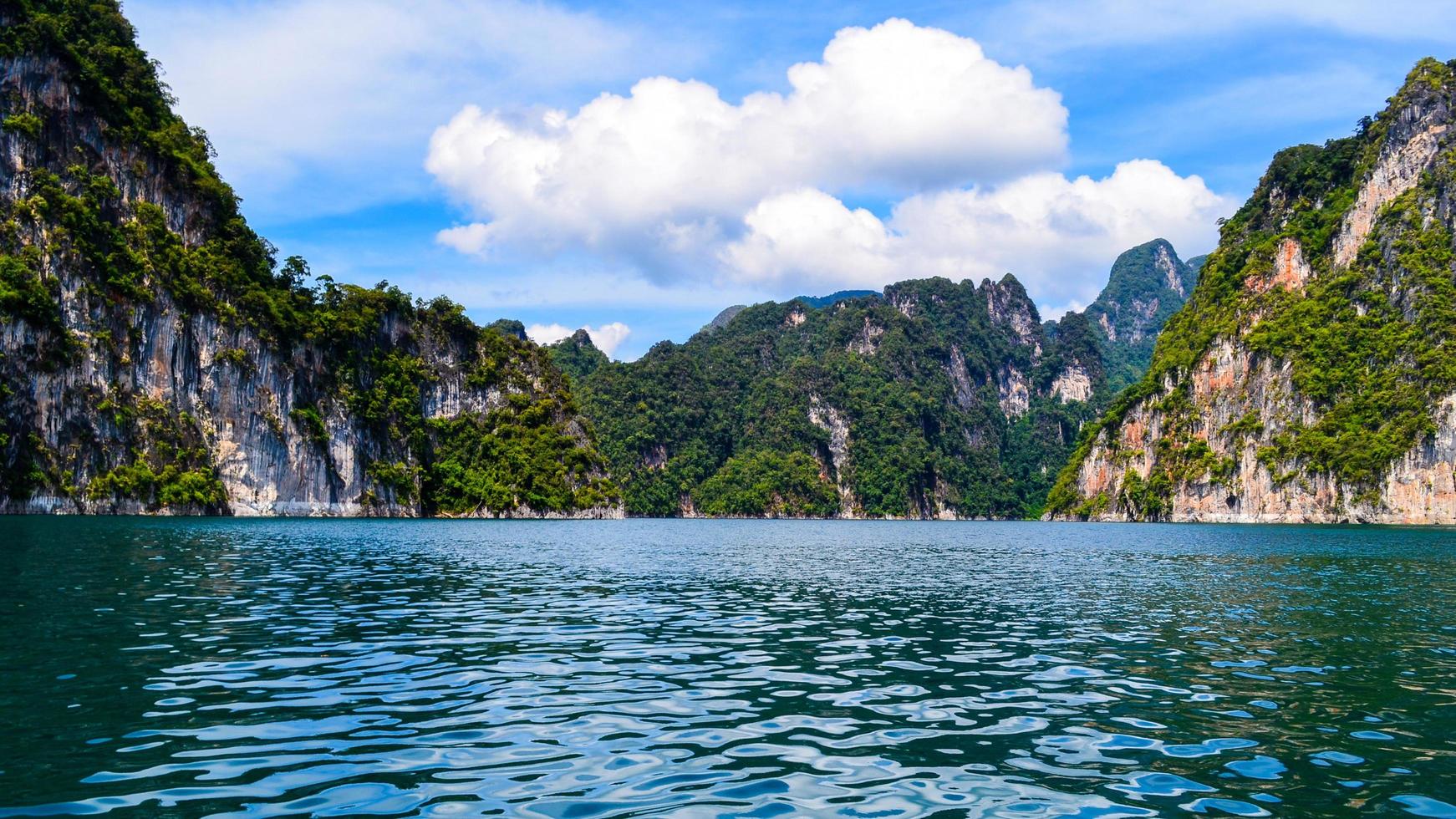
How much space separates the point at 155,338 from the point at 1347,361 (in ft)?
635

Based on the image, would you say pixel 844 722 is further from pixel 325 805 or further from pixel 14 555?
pixel 14 555

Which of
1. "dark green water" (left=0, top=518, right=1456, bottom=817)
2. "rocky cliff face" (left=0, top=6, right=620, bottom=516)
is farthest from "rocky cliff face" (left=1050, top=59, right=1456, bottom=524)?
"rocky cliff face" (left=0, top=6, right=620, bottom=516)

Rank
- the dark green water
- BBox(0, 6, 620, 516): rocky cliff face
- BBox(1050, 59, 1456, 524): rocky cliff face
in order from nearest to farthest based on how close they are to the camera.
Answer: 1. the dark green water
2. BBox(0, 6, 620, 516): rocky cliff face
3. BBox(1050, 59, 1456, 524): rocky cliff face

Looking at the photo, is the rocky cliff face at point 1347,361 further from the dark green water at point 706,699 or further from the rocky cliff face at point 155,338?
the rocky cliff face at point 155,338

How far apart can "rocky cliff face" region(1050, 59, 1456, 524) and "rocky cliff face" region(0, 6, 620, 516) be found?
14870 centimetres

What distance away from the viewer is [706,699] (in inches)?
609

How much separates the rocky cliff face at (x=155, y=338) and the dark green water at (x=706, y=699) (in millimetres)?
82235

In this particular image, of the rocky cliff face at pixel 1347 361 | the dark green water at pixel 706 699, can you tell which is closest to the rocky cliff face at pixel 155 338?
the dark green water at pixel 706 699

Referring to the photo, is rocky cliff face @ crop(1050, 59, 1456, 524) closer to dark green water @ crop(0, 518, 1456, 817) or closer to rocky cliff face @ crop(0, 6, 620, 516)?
dark green water @ crop(0, 518, 1456, 817)

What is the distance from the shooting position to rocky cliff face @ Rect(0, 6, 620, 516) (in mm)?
101250

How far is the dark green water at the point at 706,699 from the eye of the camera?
10.3 meters

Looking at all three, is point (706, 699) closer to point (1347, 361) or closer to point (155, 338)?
point (155, 338)

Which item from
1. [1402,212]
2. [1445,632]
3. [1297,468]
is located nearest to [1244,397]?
[1297,468]

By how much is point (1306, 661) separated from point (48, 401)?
390ft
